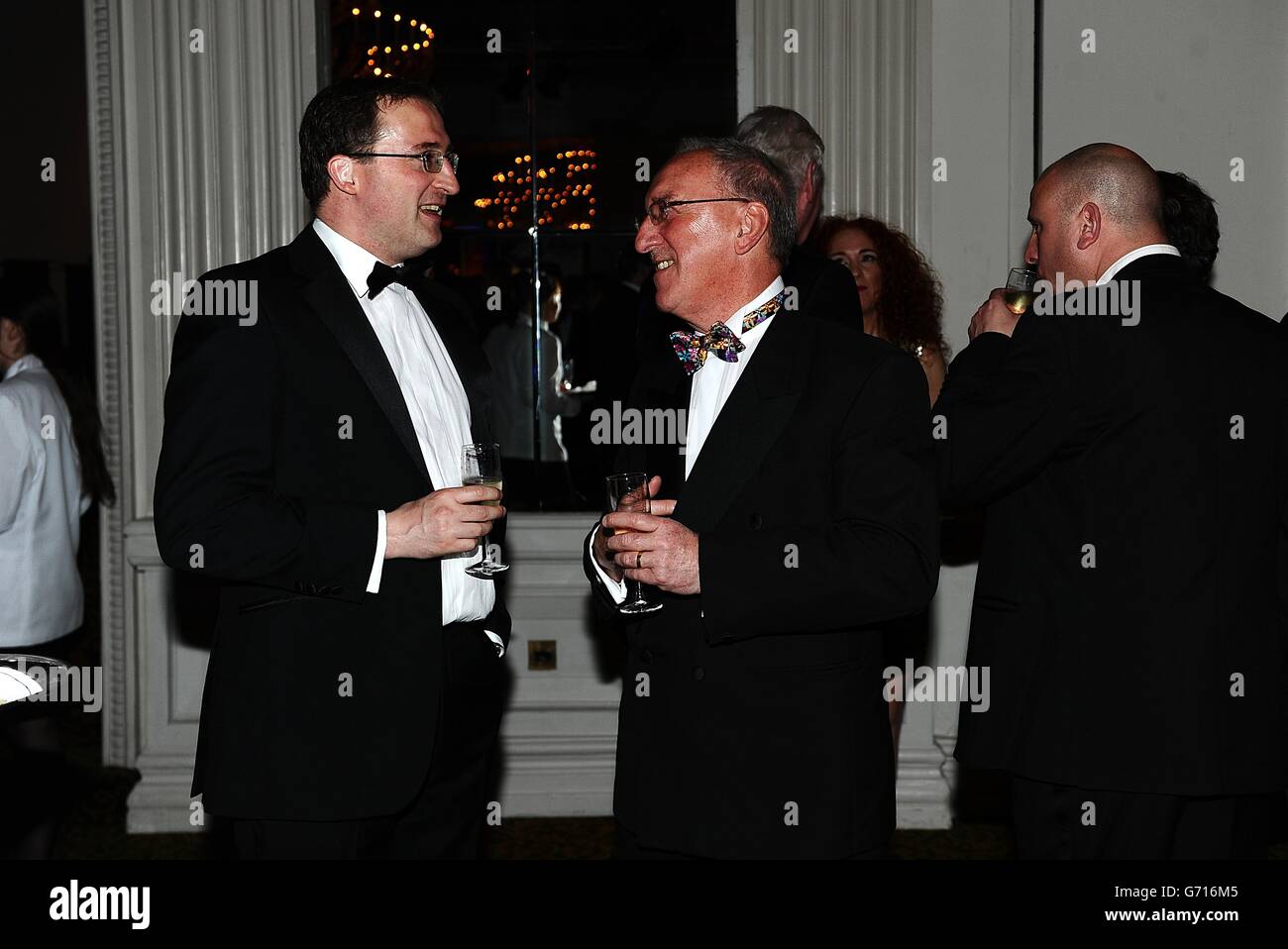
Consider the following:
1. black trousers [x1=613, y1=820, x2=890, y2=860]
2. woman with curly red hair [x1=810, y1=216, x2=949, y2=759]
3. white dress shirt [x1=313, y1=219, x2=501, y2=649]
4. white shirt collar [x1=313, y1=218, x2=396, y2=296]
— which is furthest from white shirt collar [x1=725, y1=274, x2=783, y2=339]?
woman with curly red hair [x1=810, y1=216, x2=949, y2=759]

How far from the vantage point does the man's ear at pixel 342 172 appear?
2357 millimetres

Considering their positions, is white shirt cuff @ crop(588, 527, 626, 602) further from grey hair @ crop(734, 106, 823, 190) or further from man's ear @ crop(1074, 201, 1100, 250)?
grey hair @ crop(734, 106, 823, 190)

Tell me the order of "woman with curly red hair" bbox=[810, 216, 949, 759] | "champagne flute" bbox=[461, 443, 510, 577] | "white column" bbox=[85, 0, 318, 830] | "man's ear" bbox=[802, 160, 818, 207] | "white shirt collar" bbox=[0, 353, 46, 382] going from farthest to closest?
"white column" bbox=[85, 0, 318, 830], "woman with curly red hair" bbox=[810, 216, 949, 759], "white shirt collar" bbox=[0, 353, 46, 382], "man's ear" bbox=[802, 160, 818, 207], "champagne flute" bbox=[461, 443, 510, 577]

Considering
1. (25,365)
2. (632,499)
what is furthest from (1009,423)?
(25,365)

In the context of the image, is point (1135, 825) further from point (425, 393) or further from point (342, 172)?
point (342, 172)

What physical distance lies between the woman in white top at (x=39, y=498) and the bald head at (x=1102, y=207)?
9.61ft

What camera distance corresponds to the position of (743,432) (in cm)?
211

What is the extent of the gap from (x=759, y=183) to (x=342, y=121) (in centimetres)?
78

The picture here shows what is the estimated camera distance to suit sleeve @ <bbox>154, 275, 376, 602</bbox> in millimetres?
2043

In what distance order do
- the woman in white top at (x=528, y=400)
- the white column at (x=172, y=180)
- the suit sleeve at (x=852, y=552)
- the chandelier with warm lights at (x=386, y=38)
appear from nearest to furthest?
the suit sleeve at (x=852, y=552)
the white column at (x=172, y=180)
the chandelier with warm lights at (x=386, y=38)
the woman in white top at (x=528, y=400)

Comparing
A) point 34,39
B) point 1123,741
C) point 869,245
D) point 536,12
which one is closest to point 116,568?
point 536,12

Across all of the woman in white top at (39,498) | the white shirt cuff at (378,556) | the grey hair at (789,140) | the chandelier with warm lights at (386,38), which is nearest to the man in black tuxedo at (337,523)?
the white shirt cuff at (378,556)

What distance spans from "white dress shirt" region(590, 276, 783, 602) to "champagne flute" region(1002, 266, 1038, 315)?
746 millimetres

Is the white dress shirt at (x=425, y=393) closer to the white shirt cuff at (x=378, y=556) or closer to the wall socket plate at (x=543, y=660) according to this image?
the white shirt cuff at (x=378, y=556)
